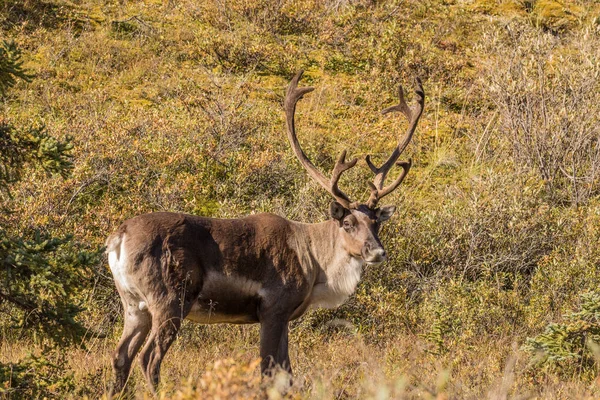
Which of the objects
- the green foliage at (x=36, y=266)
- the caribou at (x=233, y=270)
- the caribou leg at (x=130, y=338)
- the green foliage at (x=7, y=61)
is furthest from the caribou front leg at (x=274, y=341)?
the green foliage at (x=7, y=61)

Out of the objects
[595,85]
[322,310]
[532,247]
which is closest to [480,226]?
[532,247]

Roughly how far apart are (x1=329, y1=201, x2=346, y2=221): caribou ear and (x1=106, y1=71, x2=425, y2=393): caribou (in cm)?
1

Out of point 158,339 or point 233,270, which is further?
point 233,270

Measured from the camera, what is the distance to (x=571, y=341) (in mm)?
7914

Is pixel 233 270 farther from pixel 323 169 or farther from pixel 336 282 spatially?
pixel 323 169

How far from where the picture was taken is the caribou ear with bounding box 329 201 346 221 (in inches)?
332

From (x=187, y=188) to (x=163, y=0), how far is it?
8112mm

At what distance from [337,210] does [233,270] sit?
1440 mm

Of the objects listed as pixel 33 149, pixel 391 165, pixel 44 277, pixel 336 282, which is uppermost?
pixel 33 149

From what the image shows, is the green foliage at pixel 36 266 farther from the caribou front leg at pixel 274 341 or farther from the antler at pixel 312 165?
the antler at pixel 312 165

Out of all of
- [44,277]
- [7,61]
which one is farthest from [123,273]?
[7,61]

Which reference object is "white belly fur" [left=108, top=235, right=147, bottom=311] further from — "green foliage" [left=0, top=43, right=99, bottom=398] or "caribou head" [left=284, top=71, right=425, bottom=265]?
"caribou head" [left=284, top=71, right=425, bottom=265]

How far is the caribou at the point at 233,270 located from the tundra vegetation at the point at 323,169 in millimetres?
370

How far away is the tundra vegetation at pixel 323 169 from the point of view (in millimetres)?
6230
